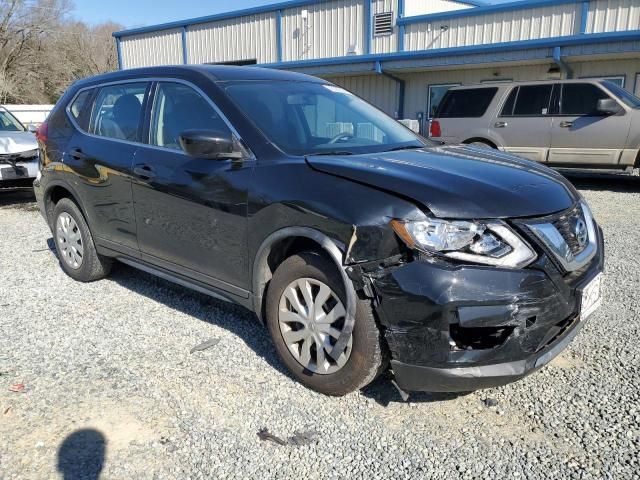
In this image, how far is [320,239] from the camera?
9.11 feet

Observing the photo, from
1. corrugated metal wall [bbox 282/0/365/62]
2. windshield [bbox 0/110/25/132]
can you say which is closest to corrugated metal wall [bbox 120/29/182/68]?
corrugated metal wall [bbox 282/0/365/62]

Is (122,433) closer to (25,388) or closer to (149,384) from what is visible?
(149,384)

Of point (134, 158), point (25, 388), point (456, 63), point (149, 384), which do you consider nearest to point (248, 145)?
point (134, 158)

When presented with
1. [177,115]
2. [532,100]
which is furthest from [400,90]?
[177,115]

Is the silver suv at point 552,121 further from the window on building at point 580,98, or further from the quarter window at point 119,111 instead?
the quarter window at point 119,111

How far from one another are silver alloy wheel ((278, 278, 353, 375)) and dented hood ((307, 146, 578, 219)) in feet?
1.95

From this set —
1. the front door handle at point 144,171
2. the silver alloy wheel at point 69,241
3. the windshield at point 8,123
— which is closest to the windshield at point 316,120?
the front door handle at point 144,171

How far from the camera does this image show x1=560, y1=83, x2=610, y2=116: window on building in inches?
387

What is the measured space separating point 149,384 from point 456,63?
14116 millimetres

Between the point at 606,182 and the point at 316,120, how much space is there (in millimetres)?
9632

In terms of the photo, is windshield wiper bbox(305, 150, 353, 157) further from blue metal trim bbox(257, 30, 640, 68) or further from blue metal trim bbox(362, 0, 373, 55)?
blue metal trim bbox(362, 0, 373, 55)

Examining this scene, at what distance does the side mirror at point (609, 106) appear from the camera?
9.48 meters

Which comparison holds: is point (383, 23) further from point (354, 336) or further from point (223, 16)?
point (354, 336)

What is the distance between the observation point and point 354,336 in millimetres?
2729
